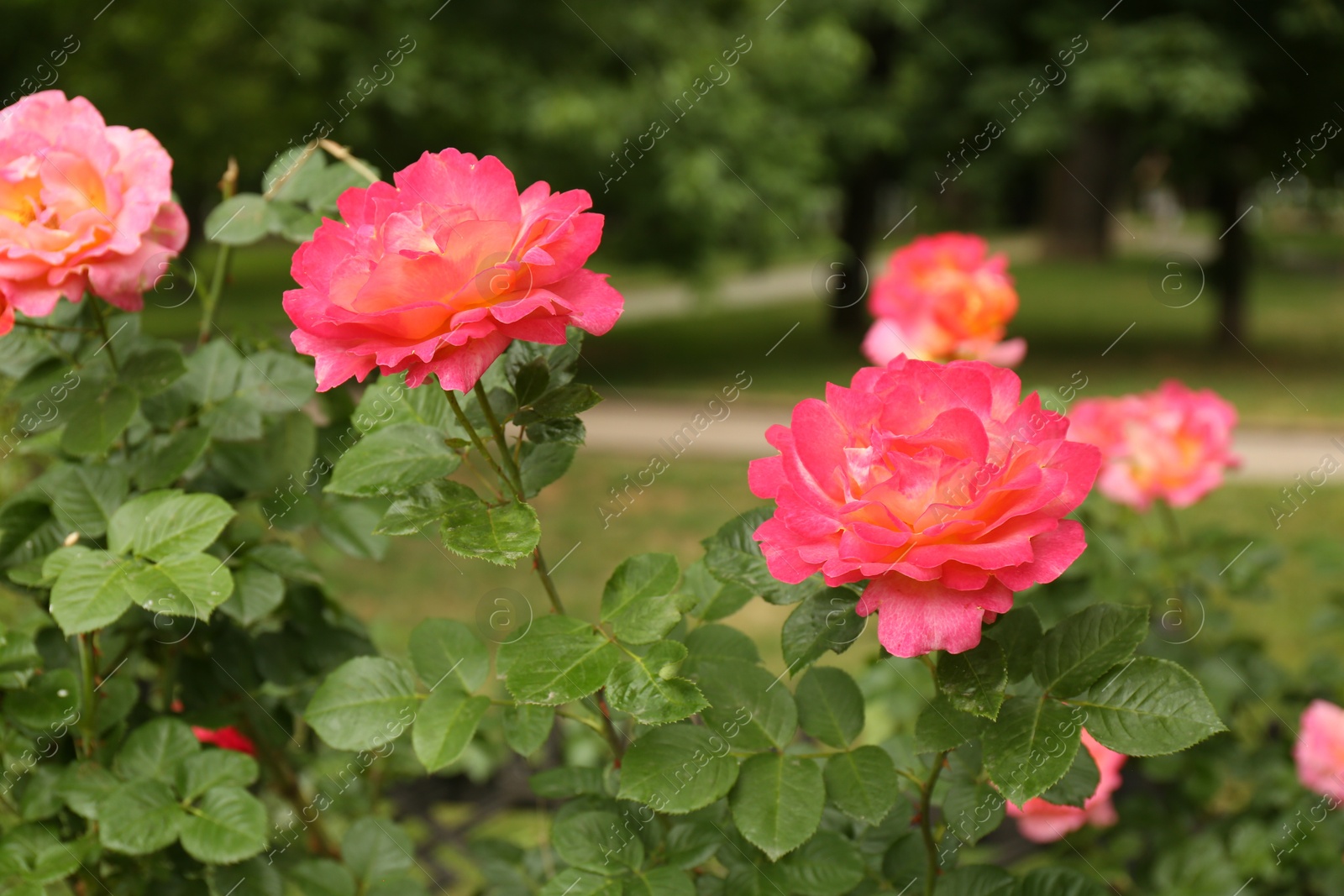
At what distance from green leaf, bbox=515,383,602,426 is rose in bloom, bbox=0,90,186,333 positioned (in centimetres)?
45

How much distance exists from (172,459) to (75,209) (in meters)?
0.28

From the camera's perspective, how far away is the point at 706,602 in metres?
1.21

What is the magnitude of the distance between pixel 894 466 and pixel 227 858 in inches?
27.6

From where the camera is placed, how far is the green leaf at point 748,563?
0.96m

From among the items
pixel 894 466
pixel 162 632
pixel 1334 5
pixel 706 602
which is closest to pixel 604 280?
pixel 894 466

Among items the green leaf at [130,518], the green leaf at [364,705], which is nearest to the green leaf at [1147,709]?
the green leaf at [364,705]

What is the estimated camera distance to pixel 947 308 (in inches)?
87.0

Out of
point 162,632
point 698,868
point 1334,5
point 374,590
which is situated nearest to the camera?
point 698,868

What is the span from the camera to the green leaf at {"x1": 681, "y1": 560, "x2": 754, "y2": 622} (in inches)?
46.4

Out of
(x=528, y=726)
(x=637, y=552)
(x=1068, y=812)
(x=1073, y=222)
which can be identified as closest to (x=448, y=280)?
(x=528, y=726)

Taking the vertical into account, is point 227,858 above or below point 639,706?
below

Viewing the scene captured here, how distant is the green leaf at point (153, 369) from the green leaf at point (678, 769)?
0.65 meters

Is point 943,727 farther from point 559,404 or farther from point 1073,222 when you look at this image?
point 1073,222

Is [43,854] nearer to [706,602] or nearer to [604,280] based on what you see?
[706,602]
